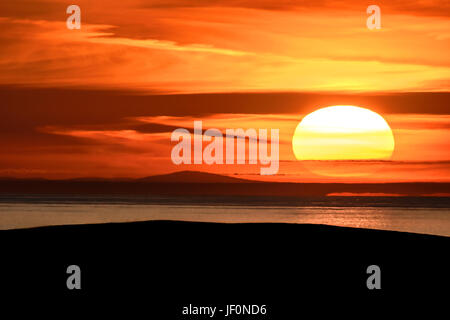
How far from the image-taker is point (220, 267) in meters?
17.8

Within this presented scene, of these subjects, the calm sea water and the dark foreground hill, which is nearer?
the dark foreground hill

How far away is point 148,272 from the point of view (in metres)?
17.4

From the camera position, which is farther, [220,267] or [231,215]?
[231,215]

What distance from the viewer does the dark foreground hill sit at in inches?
604

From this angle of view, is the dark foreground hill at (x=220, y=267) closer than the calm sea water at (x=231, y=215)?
Yes

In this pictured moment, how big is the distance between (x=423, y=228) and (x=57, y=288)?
43.0m

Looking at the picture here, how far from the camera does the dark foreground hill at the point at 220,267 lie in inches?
604

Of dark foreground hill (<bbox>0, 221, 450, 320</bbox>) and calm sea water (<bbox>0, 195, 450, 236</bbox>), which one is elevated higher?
calm sea water (<bbox>0, 195, 450, 236</bbox>)

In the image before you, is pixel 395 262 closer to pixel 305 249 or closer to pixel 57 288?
pixel 305 249

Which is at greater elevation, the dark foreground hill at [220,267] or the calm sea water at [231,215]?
the calm sea water at [231,215]

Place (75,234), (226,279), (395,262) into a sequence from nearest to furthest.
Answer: (226,279), (395,262), (75,234)
